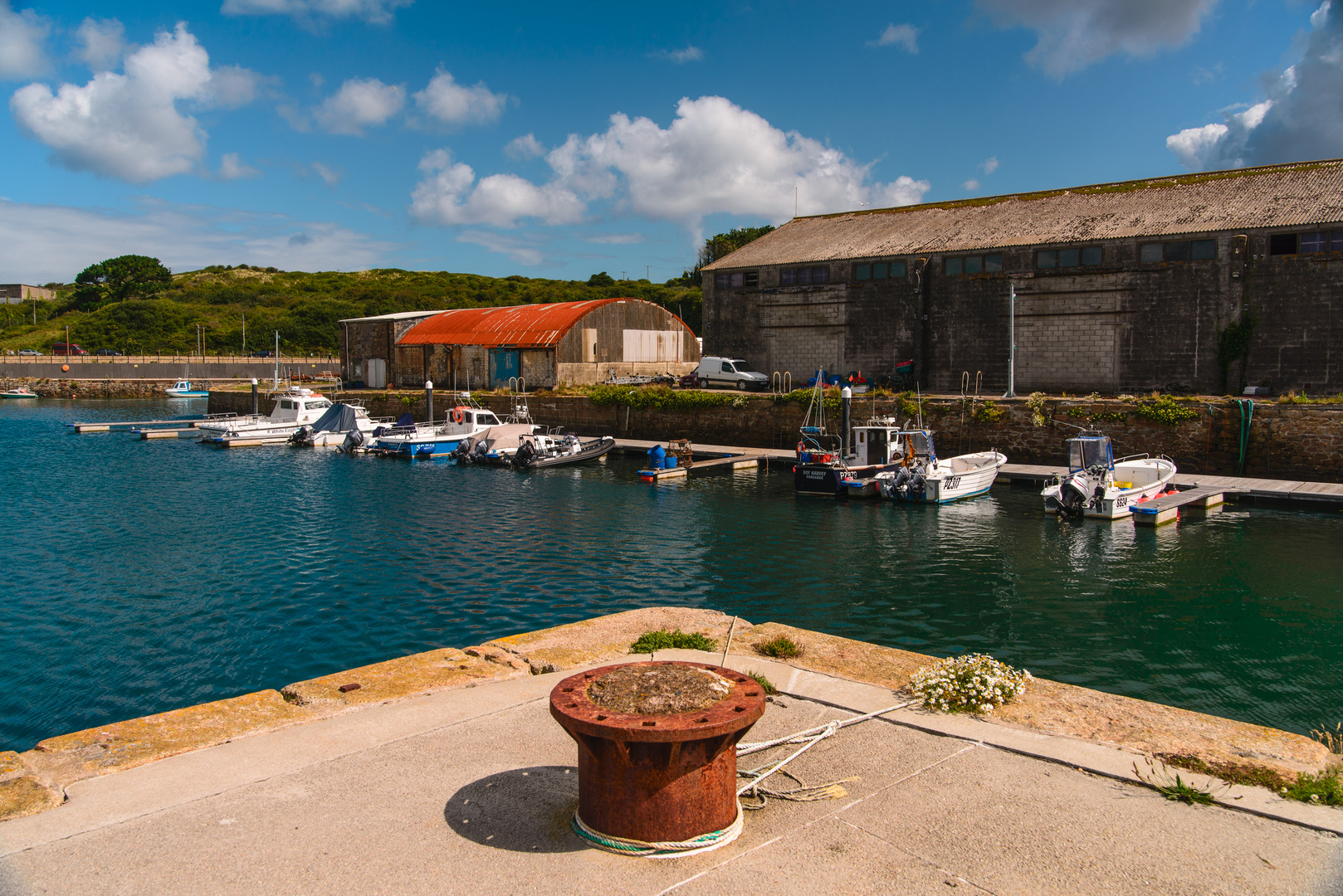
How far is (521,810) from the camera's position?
4793 millimetres

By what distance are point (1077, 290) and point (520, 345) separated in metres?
28.1

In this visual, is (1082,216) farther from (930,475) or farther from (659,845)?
(659,845)

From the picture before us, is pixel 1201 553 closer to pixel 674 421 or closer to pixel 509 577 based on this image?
pixel 509 577

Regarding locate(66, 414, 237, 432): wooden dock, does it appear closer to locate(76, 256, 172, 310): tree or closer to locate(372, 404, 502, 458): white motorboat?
locate(372, 404, 502, 458): white motorboat

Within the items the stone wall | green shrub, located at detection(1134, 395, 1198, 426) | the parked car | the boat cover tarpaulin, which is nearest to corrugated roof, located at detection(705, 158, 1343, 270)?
the stone wall

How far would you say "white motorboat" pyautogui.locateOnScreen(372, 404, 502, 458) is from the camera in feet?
127

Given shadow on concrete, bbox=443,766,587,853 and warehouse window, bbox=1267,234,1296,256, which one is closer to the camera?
shadow on concrete, bbox=443,766,587,853

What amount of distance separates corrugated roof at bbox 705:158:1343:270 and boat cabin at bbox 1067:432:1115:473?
508 inches

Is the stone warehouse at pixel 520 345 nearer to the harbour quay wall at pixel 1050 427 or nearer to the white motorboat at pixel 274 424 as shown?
the harbour quay wall at pixel 1050 427

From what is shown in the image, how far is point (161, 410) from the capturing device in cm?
6869

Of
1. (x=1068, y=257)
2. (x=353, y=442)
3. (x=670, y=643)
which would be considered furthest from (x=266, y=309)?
(x=670, y=643)

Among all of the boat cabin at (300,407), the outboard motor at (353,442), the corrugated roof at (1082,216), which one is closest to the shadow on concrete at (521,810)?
the corrugated roof at (1082,216)

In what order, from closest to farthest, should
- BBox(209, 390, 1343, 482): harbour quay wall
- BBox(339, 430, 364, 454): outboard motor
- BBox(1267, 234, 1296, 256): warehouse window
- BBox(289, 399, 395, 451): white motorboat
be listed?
BBox(209, 390, 1343, 482): harbour quay wall, BBox(1267, 234, 1296, 256): warehouse window, BBox(339, 430, 364, 454): outboard motor, BBox(289, 399, 395, 451): white motorboat

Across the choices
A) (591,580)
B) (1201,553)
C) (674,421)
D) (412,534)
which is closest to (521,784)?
(591,580)
